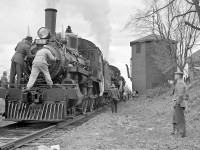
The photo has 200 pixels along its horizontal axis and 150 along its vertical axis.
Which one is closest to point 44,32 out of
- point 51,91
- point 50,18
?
point 50,18

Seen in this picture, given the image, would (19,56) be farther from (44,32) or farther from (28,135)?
(28,135)

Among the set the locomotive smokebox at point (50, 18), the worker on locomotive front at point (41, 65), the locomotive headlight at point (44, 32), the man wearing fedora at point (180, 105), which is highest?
the locomotive smokebox at point (50, 18)

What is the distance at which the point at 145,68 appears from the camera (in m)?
38.3

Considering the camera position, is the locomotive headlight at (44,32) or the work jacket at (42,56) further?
the locomotive headlight at (44,32)

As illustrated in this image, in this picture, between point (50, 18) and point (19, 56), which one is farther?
point (50, 18)

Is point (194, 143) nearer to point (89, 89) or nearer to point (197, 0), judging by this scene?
point (89, 89)

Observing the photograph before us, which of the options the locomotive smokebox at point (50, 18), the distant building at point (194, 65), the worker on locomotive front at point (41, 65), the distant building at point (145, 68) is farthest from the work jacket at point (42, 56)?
the distant building at point (145, 68)

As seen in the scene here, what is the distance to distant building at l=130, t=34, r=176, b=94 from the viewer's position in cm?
3816

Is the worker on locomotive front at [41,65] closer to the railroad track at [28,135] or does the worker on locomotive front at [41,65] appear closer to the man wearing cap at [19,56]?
the man wearing cap at [19,56]

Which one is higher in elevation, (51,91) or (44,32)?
(44,32)

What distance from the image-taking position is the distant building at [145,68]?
3816 cm

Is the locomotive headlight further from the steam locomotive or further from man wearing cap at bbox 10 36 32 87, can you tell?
man wearing cap at bbox 10 36 32 87

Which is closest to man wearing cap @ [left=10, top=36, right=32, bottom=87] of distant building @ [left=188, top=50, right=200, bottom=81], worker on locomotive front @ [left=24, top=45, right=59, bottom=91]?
worker on locomotive front @ [left=24, top=45, right=59, bottom=91]

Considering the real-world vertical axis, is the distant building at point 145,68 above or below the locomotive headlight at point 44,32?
above
